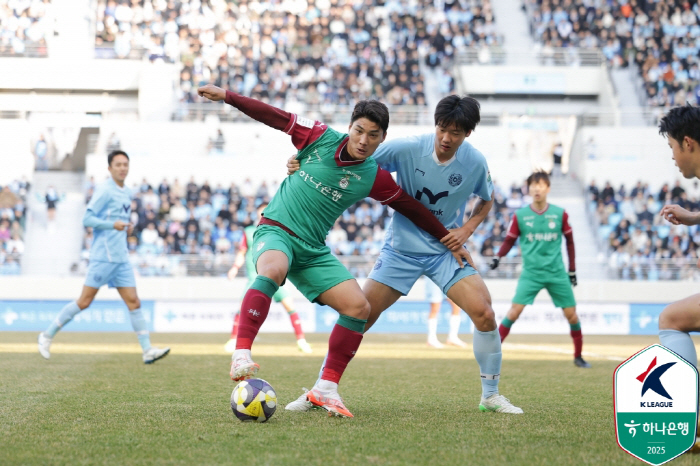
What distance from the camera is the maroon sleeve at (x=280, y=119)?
514 cm

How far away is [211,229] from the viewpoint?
75.6 ft

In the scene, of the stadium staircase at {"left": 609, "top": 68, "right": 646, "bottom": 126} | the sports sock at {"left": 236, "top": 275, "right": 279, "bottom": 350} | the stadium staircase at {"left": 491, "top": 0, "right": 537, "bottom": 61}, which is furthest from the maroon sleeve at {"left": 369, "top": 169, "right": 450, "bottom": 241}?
the stadium staircase at {"left": 491, "top": 0, "right": 537, "bottom": 61}

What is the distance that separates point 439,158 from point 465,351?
26.9 feet

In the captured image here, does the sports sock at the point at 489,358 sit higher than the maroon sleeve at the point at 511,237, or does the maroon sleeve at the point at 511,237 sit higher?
the maroon sleeve at the point at 511,237

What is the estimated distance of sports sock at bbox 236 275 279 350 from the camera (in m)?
4.82

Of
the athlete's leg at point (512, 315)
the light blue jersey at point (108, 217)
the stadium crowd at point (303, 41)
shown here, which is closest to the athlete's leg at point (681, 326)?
the athlete's leg at point (512, 315)

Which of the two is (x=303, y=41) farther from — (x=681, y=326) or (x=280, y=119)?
(x=681, y=326)

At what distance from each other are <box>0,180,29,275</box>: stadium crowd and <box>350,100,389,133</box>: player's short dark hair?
18199mm

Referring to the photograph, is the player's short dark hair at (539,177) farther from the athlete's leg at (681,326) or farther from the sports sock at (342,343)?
the athlete's leg at (681,326)

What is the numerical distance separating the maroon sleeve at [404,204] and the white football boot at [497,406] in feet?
4.06

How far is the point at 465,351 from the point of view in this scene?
13.3 m

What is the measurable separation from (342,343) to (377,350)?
8.05 meters

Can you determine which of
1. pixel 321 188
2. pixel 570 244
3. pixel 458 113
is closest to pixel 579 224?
pixel 570 244

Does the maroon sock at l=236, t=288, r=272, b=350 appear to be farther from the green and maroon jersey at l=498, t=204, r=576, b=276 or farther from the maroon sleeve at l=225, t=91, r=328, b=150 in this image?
the green and maroon jersey at l=498, t=204, r=576, b=276
